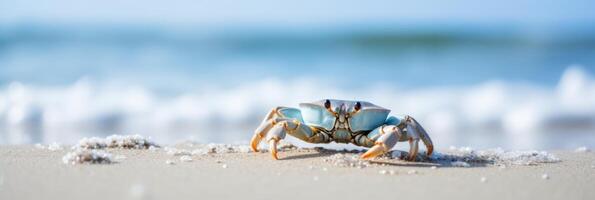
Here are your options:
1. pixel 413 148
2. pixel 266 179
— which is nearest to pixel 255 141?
pixel 266 179

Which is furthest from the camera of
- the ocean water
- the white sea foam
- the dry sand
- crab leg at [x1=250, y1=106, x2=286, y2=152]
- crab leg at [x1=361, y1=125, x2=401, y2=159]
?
the ocean water

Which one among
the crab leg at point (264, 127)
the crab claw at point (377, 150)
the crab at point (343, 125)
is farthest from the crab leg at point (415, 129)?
the crab leg at point (264, 127)

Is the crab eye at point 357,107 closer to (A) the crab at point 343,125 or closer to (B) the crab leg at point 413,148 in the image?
(A) the crab at point 343,125

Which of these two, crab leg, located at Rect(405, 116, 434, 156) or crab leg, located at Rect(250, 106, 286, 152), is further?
crab leg, located at Rect(250, 106, 286, 152)

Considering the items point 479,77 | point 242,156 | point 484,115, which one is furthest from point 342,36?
point 242,156

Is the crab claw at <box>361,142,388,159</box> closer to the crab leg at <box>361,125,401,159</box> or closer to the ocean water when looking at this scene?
the crab leg at <box>361,125,401,159</box>

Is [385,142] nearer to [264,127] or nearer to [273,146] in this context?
[273,146]

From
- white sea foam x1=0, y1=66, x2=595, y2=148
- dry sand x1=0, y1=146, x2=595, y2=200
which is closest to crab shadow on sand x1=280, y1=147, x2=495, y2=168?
dry sand x1=0, y1=146, x2=595, y2=200
